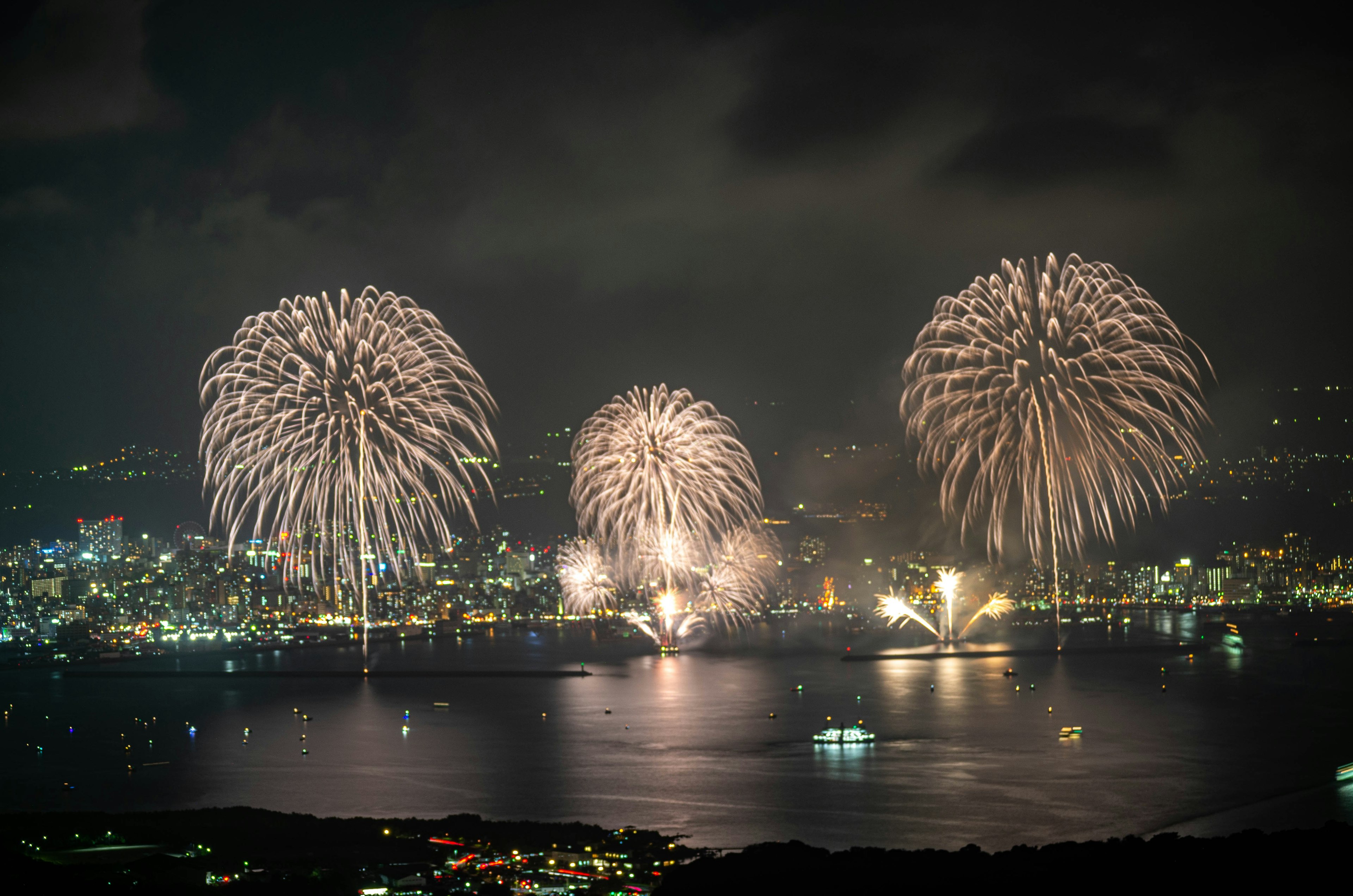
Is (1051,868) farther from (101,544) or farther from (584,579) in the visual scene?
(101,544)

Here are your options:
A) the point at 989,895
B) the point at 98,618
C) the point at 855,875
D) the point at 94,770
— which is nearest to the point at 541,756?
the point at 94,770

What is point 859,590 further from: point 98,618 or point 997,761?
point 997,761

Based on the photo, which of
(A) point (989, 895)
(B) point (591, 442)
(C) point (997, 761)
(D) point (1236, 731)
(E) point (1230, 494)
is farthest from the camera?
(E) point (1230, 494)

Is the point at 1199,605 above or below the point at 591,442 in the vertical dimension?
below

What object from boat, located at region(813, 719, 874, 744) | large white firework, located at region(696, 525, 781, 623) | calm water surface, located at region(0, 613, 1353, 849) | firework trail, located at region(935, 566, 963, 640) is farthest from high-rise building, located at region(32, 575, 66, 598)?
boat, located at region(813, 719, 874, 744)

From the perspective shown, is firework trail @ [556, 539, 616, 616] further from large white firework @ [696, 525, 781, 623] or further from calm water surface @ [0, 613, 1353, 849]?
large white firework @ [696, 525, 781, 623]

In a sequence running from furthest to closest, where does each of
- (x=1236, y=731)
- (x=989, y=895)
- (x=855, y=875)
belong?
1. (x=1236, y=731)
2. (x=855, y=875)
3. (x=989, y=895)
